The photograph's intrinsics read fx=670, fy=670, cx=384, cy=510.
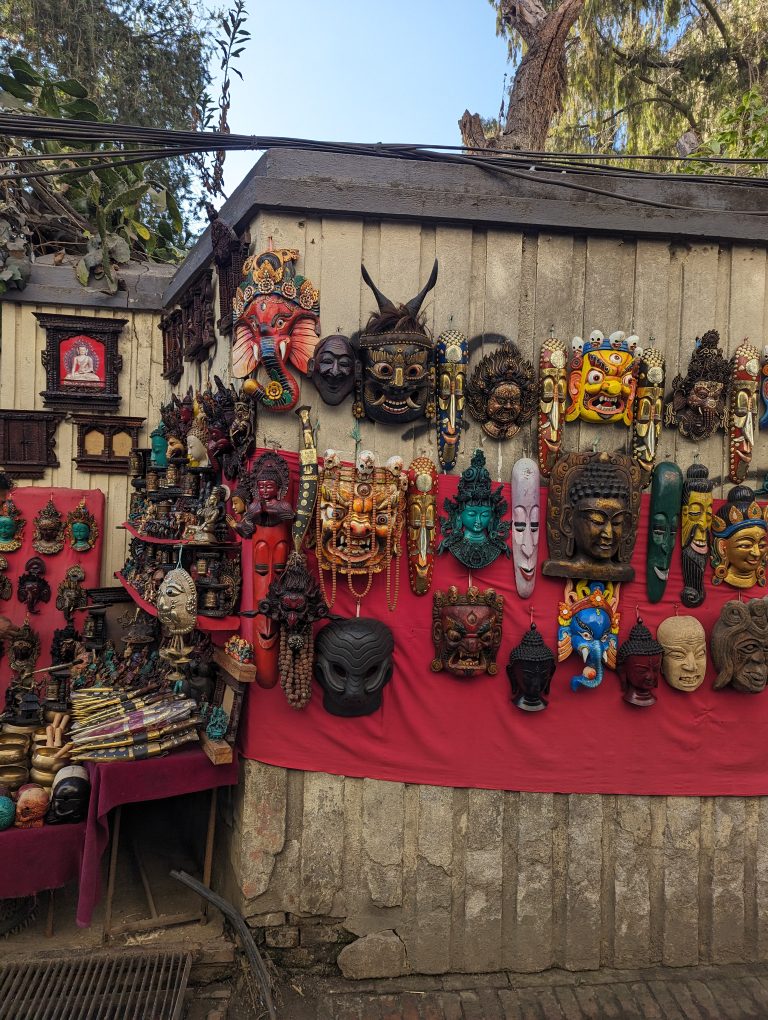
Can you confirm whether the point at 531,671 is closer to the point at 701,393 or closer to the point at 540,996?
the point at 540,996

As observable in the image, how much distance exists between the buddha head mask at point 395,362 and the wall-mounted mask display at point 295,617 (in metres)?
1.07

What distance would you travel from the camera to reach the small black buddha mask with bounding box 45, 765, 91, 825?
419 centimetres

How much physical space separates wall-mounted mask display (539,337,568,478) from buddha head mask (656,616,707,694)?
1.32m

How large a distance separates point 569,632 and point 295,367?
244cm

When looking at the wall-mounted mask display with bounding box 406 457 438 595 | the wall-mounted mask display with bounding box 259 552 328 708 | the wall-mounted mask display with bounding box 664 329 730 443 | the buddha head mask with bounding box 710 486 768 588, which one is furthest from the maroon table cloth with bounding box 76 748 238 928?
the wall-mounted mask display with bounding box 664 329 730 443

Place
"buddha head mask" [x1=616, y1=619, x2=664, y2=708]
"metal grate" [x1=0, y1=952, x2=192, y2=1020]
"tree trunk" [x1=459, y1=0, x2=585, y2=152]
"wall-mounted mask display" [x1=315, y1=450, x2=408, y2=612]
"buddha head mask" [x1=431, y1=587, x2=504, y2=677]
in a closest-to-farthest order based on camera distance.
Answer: "metal grate" [x1=0, y1=952, x2=192, y2=1020]
"wall-mounted mask display" [x1=315, y1=450, x2=408, y2=612]
"buddha head mask" [x1=431, y1=587, x2=504, y2=677]
"buddha head mask" [x1=616, y1=619, x2=664, y2=708]
"tree trunk" [x1=459, y1=0, x2=585, y2=152]

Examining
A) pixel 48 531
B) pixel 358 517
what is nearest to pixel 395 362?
pixel 358 517

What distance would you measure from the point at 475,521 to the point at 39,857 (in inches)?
133

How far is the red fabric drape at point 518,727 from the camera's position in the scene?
4250 mm

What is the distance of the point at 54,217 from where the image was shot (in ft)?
25.8

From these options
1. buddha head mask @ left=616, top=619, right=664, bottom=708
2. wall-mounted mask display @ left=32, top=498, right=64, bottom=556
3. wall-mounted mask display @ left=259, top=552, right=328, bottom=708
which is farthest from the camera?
wall-mounted mask display @ left=32, top=498, right=64, bottom=556

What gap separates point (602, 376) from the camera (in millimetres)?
4324

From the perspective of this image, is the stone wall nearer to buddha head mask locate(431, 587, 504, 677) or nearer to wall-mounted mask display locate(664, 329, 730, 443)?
buddha head mask locate(431, 587, 504, 677)

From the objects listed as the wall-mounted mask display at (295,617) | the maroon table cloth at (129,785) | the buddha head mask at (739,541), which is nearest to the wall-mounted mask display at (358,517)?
the wall-mounted mask display at (295,617)
